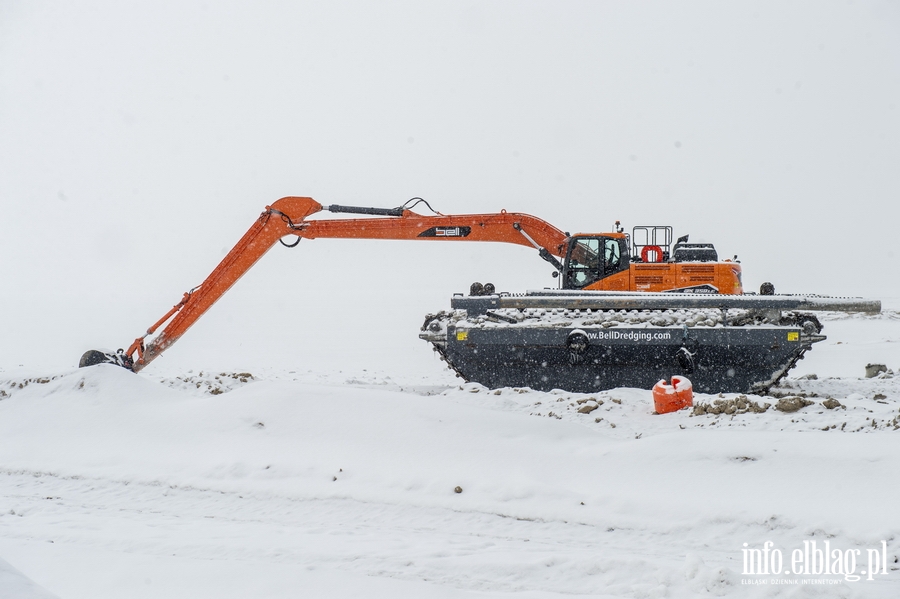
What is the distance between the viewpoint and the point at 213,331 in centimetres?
2461

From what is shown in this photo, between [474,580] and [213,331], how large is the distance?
75.0 feet

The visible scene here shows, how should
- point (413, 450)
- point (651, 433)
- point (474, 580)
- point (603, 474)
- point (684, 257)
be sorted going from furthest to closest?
point (684, 257) → point (651, 433) → point (413, 450) → point (603, 474) → point (474, 580)

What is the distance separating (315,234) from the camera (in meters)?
9.97

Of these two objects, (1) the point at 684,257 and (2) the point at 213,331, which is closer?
(1) the point at 684,257

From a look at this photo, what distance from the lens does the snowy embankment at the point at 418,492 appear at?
11.7 ft

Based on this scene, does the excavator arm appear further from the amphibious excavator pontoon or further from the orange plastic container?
the orange plastic container

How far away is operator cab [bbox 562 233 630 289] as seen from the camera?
9.68 metres

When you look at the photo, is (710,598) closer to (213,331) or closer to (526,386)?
(526,386)

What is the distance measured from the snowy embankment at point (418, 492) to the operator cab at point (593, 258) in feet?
8.26

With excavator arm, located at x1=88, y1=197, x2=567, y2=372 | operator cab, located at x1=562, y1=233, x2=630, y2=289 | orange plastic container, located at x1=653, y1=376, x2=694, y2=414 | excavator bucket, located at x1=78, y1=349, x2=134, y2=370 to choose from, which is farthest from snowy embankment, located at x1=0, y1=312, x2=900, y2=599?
operator cab, located at x1=562, y1=233, x2=630, y2=289

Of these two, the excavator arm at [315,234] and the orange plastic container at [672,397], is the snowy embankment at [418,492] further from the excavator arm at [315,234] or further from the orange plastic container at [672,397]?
the excavator arm at [315,234]

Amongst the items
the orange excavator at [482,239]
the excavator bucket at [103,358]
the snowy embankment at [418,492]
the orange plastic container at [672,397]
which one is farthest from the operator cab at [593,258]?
the excavator bucket at [103,358]

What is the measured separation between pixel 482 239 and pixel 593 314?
2.35 m

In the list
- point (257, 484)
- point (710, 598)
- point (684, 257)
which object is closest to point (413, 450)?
point (257, 484)
